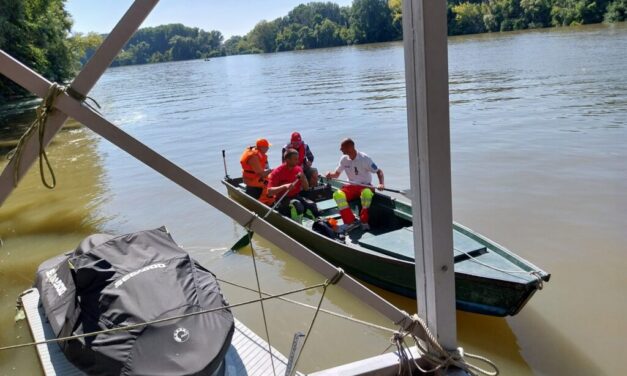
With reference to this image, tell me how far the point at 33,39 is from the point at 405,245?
25.4 m

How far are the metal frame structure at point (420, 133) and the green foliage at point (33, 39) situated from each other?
2209 cm

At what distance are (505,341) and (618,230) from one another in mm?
3459

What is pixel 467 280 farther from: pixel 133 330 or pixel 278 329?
pixel 133 330

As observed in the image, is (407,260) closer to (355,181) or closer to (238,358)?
(355,181)

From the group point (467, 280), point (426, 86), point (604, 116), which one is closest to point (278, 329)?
point (467, 280)

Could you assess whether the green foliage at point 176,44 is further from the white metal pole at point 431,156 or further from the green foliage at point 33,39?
the white metal pole at point 431,156

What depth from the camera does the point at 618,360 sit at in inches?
172

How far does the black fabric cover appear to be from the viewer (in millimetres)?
2652

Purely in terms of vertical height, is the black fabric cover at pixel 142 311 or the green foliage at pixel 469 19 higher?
the green foliage at pixel 469 19

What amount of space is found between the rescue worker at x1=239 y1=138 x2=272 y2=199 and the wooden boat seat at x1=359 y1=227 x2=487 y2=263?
2.26 meters

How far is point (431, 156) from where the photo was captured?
185 centimetres

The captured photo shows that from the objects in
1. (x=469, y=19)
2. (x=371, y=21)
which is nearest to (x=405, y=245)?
(x=469, y=19)

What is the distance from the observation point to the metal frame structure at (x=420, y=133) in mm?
1756

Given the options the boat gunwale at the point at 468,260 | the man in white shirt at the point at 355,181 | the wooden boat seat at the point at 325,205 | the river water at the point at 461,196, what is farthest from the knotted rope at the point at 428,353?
the wooden boat seat at the point at 325,205
